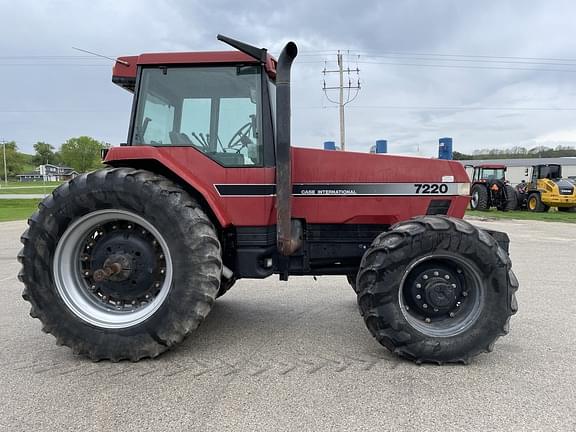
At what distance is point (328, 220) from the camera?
3.56m

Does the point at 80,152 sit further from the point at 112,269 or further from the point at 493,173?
the point at 112,269

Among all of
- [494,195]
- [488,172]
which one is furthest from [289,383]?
[488,172]

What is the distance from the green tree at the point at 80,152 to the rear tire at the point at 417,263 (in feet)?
250

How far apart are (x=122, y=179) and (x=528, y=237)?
10.7 m

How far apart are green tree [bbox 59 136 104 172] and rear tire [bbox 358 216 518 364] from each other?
250 feet

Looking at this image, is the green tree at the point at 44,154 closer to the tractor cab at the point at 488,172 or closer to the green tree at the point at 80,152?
the green tree at the point at 80,152

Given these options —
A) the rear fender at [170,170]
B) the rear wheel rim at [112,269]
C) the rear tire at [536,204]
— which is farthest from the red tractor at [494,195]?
the rear wheel rim at [112,269]

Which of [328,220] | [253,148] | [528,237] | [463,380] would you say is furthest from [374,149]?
[528,237]

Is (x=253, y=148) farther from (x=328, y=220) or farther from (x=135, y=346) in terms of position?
(x=135, y=346)

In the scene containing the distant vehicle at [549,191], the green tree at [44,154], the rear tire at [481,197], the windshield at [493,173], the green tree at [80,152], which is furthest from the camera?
the green tree at [44,154]

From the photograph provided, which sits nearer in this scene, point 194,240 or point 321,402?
point 321,402

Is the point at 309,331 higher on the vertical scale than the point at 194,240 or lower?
lower

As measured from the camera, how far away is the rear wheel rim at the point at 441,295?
3.06 meters

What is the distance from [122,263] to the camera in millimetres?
3168
